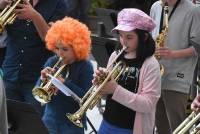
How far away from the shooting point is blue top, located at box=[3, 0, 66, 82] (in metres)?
3.87

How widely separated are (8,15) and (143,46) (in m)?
1.04

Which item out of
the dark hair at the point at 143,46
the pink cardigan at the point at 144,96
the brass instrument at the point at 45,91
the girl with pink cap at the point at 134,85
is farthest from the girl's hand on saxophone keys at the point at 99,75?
the brass instrument at the point at 45,91

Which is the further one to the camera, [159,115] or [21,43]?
[159,115]

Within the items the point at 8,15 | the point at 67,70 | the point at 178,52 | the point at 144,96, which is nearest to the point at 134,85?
the point at 144,96

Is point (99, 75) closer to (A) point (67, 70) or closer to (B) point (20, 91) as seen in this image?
(A) point (67, 70)

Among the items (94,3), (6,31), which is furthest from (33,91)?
(94,3)

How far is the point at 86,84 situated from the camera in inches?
138

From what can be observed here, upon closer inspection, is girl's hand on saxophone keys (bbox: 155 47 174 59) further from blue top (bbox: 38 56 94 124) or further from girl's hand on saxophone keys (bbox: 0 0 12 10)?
girl's hand on saxophone keys (bbox: 0 0 12 10)

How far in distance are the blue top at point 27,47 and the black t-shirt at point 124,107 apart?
2.57 ft

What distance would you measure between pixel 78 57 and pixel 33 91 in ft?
1.28

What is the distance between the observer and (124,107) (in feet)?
11.0

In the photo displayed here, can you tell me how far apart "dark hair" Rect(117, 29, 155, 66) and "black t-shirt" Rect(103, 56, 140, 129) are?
0.05 meters

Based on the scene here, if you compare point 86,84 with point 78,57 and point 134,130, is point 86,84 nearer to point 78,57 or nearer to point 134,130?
point 78,57

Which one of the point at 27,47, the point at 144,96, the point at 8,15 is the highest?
the point at 8,15
